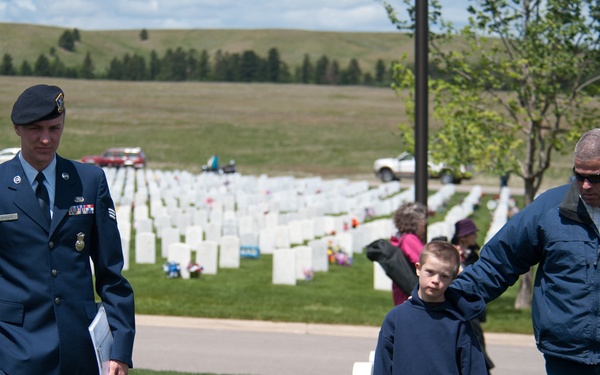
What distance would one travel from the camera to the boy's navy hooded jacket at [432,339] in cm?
411

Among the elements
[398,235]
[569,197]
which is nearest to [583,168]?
[569,197]

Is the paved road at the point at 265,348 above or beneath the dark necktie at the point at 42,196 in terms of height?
beneath

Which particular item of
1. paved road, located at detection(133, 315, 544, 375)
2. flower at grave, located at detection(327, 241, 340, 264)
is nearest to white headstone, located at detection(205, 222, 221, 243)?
flower at grave, located at detection(327, 241, 340, 264)

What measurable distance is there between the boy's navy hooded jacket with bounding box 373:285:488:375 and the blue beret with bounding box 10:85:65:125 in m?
1.59

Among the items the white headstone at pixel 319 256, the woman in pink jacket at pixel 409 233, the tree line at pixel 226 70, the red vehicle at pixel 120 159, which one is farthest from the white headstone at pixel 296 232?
the tree line at pixel 226 70

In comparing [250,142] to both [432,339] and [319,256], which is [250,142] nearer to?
[319,256]

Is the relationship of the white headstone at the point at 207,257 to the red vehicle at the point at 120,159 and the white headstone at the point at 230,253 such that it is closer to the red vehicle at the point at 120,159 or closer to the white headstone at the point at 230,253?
the white headstone at the point at 230,253

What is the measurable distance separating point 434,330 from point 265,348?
19.5ft

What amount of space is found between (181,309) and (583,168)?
840 centimetres

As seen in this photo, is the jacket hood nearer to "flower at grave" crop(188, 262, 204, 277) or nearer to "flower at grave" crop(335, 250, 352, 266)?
"flower at grave" crop(188, 262, 204, 277)

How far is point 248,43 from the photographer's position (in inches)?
5723

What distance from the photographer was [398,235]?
7.34 m

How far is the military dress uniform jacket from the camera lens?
3.66 m

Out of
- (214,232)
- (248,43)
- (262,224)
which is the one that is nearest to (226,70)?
(248,43)
